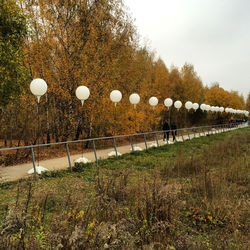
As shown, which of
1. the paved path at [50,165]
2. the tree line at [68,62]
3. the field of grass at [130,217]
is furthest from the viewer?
the tree line at [68,62]

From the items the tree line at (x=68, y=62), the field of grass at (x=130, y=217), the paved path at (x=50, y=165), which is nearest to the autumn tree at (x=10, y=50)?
the tree line at (x=68, y=62)

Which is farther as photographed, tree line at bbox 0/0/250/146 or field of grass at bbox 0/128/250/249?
tree line at bbox 0/0/250/146

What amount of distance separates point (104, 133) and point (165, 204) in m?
15.0

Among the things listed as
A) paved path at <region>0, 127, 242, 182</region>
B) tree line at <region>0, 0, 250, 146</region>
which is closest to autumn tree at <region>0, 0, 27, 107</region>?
tree line at <region>0, 0, 250, 146</region>

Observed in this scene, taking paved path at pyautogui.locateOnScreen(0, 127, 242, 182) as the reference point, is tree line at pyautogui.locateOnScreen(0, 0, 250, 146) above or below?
above

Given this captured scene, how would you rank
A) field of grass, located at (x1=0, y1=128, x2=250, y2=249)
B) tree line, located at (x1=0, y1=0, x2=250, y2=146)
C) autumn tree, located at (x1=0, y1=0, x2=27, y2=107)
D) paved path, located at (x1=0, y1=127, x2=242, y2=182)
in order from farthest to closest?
tree line, located at (x1=0, y1=0, x2=250, y2=146)
autumn tree, located at (x1=0, y1=0, x2=27, y2=107)
paved path, located at (x1=0, y1=127, x2=242, y2=182)
field of grass, located at (x1=0, y1=128, x2=250, y2=249)

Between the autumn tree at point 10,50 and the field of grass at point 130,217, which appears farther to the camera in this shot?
the autumn tree at point 10,50

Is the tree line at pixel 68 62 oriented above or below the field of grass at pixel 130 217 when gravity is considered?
above

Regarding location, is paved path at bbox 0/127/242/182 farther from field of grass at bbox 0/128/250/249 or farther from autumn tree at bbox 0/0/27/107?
autumn tree at bbox 0/0/27/107

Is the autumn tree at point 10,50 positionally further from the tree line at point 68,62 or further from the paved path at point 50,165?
the paved path at point 50,165

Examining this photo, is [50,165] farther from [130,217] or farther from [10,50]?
[130,217]

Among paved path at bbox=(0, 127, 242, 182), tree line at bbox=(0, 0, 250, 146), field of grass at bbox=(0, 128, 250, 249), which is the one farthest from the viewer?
tree line at bbox=(0, 0, 250, 146)

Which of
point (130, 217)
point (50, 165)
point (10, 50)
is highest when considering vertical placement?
point (10, 50)

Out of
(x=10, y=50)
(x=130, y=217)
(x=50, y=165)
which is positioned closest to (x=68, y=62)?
(x=10, y=50)
